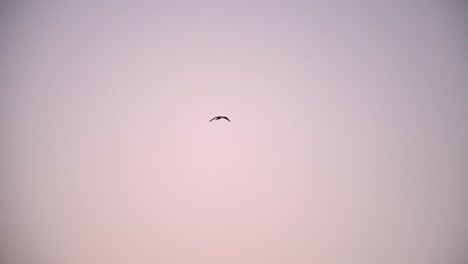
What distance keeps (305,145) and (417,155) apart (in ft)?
2.98

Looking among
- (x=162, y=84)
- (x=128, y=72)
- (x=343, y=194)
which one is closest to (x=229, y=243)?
(x=343, y=194)

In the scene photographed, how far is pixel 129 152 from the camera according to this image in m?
2.19

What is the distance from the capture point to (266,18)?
7.06ft

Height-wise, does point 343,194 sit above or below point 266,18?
below

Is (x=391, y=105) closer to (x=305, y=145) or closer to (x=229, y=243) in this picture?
(x=305, y=145)

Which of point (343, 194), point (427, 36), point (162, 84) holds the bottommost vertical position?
point (343, 194)

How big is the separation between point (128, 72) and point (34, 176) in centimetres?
117

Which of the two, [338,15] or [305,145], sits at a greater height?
[338,15]

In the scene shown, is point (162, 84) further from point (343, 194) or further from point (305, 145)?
point (343, 194)

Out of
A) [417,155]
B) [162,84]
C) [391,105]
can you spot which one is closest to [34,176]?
[162,84]

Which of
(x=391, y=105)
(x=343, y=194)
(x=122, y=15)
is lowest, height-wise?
(x=343, y=194)

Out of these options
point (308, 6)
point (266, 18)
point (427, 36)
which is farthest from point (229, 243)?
point (427, 36)

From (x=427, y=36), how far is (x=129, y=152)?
103 inches

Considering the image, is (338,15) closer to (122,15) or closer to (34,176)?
(122,15)
